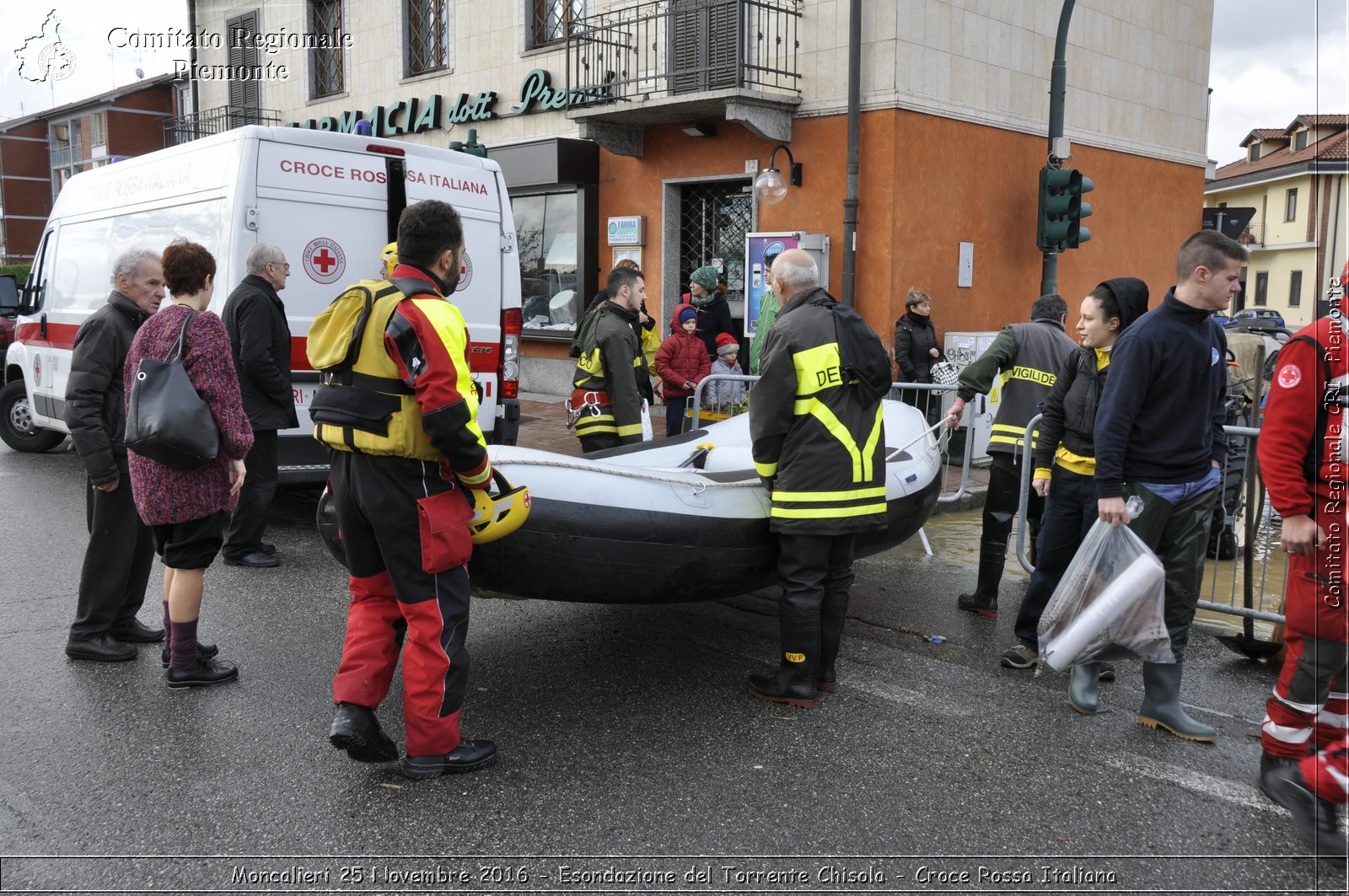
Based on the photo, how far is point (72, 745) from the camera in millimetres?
3830

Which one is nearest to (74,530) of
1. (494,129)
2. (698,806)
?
(698,806)

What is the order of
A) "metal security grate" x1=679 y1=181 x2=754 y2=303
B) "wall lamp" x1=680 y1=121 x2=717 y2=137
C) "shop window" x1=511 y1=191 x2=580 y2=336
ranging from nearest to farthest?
"wall lamp" x1=680 y1=121 x2=717 y2=137, "metal security grate" x1=679 y1=181 x2=754 y2=303, "shop window" x1=511 y1=191 x2=580 y2=336

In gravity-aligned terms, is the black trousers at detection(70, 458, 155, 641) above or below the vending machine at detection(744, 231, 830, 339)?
below

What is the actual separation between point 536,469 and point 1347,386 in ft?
9.26

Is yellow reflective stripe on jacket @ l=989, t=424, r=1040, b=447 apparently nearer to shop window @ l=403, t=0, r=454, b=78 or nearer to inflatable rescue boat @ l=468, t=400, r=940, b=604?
inflatable rescue boat @ l=468, t=400, r=940, b=604

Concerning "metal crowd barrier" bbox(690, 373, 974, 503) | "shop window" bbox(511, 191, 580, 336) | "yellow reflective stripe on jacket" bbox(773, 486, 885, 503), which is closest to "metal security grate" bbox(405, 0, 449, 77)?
"shop window" bbox(511, 191, 580, 336)

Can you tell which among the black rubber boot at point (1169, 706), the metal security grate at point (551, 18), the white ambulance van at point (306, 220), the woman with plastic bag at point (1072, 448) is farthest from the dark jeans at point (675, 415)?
the metal security grate at point (551, 18)

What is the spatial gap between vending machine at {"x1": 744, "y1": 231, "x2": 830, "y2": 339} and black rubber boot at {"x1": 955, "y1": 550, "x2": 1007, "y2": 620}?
6.85 meters

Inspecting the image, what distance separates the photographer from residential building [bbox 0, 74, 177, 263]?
116ft

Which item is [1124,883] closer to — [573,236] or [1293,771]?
[1293,771]

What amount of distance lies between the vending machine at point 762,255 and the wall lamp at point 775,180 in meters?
0.54

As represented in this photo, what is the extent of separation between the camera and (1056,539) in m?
4.80

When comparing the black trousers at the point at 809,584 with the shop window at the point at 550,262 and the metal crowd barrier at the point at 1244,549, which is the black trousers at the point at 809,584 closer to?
the metal crowd barrier at the point at 1244,549

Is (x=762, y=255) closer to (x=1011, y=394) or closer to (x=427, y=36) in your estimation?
(x=1011, y=394)
